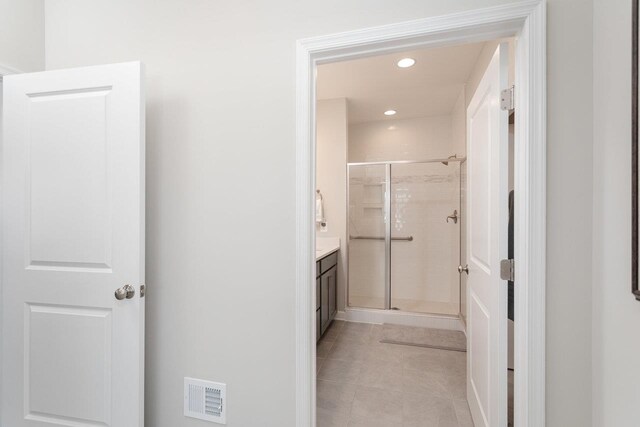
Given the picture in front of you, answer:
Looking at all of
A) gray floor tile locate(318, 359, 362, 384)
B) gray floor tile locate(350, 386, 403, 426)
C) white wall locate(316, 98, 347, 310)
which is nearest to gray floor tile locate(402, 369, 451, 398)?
gray floor tile locate(350, 386, 403, 426)

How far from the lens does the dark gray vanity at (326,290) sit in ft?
8.96

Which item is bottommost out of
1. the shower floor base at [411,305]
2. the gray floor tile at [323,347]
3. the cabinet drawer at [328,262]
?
the gray floor tile at [323,347]

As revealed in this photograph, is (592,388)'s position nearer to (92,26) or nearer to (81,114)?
(81,114)

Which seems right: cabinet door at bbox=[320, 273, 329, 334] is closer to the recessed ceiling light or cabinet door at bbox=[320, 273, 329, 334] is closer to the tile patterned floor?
the tile patterned floor

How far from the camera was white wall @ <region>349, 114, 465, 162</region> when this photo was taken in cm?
402

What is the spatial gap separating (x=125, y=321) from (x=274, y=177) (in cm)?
95

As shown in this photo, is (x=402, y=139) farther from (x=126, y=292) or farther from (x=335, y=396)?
(x=126, y=292)

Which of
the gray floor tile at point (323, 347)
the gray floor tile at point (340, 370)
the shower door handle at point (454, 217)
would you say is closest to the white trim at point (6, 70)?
the gray floor tile at point (340, 370)

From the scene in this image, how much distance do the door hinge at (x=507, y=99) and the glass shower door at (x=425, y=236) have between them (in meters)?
2.46

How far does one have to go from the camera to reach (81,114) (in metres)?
1.37

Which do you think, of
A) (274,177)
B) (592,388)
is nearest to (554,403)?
(592,388)

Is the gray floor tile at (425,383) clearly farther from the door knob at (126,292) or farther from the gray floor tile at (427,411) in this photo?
the door knob at (126,292)

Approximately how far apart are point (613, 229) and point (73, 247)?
7.06 ft

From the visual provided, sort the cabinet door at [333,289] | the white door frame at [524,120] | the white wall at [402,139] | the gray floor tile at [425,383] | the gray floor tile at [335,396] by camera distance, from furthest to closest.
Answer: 1. the white wall at [402,139]
2. the cabinet door at [333,289]
3. the gray floor tile at [425,383]
4. the gray floor tile at [335,396]
5. the white door frame at [524,120]
